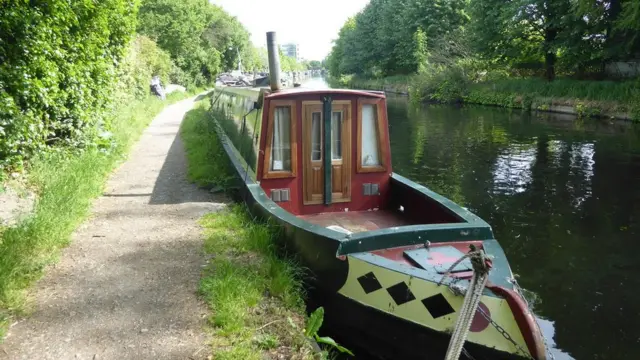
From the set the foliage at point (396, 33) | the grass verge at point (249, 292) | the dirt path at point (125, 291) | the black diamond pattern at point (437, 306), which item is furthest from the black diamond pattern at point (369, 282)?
the foliage at point (396, 33)

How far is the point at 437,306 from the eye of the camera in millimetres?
3943

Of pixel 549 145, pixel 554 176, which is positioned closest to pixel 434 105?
pixel 549 145

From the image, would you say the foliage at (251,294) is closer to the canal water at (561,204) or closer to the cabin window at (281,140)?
the cabin window at (281,140)

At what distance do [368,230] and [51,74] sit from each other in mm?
4809

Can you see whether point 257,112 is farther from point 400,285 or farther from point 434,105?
point 434,105

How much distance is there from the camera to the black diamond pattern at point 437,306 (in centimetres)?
388

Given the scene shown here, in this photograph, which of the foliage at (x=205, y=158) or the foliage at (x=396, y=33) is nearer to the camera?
the foliage at (x=205, y=158)

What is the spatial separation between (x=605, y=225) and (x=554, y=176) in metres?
3.48

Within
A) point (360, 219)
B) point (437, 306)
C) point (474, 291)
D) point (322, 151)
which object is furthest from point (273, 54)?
point (474, 291)

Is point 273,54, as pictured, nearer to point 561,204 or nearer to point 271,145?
point 271,145

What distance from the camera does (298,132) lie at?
6.36m

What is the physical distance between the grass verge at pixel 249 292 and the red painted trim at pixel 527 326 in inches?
58.1

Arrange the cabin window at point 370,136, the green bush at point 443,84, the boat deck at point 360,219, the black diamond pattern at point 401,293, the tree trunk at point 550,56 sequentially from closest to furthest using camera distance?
the black diamond pattern at point 401,293
the boat deck at point 360,219
the cabin window at point 370,136
the tree trunk at point 550,56
the green bush at point 443,84

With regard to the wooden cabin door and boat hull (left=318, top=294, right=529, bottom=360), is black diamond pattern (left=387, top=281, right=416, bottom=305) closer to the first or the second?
boat hull (left=318, top=294, right=529, bottom=360)
